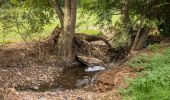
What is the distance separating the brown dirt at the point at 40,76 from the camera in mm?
12789

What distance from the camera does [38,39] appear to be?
22.6 meters

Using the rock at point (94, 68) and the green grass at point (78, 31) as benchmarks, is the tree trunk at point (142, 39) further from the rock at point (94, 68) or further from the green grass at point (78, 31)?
the green grass at point (78, 31)

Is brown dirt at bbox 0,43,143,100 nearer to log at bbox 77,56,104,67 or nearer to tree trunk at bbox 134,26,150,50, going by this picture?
log at bbox 77,56,104,67

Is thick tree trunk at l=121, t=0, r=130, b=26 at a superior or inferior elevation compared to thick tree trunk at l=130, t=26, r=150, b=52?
superior

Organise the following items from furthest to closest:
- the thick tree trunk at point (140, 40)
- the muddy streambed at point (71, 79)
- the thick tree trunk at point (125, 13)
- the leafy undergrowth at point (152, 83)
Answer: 1. the thick tree trunk at point (140, 40)
2. the thick tree trunk at point (125, 13)
3. the muddy streambed at point (71, 79)
4. the leafy undergrowth at point (152, 83)

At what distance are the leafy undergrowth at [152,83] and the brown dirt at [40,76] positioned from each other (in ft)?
1.20

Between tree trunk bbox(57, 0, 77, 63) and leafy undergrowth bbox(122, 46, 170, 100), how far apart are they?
5743 millimetres

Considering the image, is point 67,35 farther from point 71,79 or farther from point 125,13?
point 71,79

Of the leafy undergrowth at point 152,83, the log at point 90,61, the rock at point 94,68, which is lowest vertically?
the rock at point 94,68

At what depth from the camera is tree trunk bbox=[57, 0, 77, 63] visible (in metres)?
20.2

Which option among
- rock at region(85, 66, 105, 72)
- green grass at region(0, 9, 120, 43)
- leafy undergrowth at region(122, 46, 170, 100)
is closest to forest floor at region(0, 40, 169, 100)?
leafy undergrowth at region(122, 46, 170, 100)

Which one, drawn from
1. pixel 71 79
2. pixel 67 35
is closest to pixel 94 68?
pixel 67 35

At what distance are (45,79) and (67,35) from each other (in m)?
3.71

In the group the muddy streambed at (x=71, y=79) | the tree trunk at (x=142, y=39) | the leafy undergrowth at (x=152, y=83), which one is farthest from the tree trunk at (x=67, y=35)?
the leafy undergrowth at (x=152, y=83)
